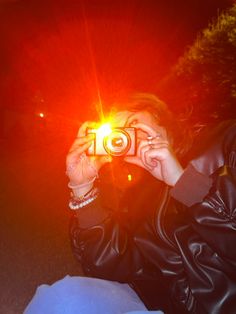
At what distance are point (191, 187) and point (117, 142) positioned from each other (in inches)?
17.2

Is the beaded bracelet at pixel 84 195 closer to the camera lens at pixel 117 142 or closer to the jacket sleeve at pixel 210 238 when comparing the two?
the camera lens at pixel 117 142

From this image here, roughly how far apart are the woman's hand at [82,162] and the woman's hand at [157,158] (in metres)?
0.17

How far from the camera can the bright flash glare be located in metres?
1.85

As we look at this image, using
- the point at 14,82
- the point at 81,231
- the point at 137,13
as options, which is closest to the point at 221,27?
the point at 81,231

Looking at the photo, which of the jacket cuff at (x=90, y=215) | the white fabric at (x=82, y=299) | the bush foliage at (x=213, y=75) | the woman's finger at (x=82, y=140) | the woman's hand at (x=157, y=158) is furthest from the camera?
the bush foliage at (x=213, y=75)

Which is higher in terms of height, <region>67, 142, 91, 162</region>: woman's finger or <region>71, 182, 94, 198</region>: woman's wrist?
<region>67, 142, 91, 162</region>: woman's finger

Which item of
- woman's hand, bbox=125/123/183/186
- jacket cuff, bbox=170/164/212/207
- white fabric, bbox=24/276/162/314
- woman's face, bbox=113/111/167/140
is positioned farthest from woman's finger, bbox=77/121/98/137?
white fabric, bbox=24/276/162/314

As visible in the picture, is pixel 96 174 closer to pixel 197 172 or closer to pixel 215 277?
pixel 197 172

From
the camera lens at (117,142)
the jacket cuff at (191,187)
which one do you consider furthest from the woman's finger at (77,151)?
the jacket cuff at (191,187)

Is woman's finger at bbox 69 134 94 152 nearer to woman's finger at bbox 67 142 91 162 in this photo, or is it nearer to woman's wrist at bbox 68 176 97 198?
woman's finger at bbox 67 142 91 162

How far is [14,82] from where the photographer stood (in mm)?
15633

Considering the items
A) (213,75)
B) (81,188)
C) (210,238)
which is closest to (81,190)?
(81,188)

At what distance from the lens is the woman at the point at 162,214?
147cm

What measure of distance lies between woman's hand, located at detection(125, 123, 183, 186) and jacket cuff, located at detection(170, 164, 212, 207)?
59 millimetres
